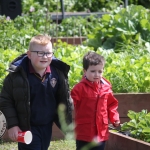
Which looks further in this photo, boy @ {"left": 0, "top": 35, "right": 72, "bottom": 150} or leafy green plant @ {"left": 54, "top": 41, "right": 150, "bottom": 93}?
leafy green plant @ {"left": 54, "top": 41, "right": 150, "bottom": 93}

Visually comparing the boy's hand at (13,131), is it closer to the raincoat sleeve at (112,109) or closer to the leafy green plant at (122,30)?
the raincoat sleeve at (112,109)

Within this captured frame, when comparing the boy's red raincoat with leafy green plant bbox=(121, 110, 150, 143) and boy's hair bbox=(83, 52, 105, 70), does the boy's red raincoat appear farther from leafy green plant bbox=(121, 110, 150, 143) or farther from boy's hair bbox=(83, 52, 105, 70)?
leafy green plant bbox=(121, 110, 150, 143)

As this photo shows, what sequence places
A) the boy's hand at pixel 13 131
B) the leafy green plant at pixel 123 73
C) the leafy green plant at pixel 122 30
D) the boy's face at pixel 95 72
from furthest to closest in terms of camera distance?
the leafy green plant at pixel 122 30 < the leafy green plant at pixel 123 73 < the boy's face at pixel 95 72 < the boy's hand at pixel 13 131

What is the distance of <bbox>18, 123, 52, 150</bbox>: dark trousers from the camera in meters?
5.13

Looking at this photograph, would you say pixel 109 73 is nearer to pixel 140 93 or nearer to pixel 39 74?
pixel 140 93

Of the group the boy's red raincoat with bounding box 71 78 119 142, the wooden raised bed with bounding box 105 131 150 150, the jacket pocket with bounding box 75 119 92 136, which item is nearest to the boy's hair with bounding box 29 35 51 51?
the boy's red raincoat with bounding box 71 78 119 142

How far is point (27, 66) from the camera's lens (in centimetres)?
516

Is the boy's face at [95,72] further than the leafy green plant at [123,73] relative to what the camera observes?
No

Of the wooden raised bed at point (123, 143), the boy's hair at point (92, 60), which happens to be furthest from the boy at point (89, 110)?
the wooden raised bed at point (123, 143)

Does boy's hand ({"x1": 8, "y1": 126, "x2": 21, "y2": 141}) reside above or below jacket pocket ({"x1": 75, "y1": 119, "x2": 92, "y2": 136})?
above

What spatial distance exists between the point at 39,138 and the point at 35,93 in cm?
36

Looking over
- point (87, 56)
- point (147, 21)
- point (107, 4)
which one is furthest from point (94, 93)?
point (107, 4)

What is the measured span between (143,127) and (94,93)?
55 centimetres

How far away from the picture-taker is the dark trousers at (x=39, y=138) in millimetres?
5129
